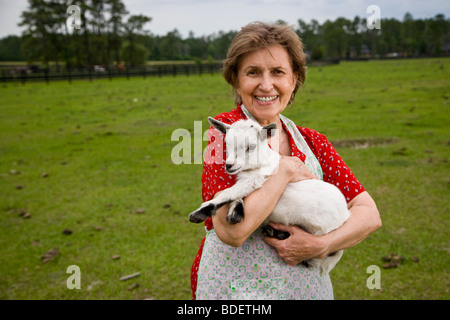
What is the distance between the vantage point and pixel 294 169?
2.13 metres

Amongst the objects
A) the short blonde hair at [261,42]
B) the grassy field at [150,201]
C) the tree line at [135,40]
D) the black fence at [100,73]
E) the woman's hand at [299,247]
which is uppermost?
the tree line at [135,40]

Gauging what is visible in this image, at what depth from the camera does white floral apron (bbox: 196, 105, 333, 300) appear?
2.02 m

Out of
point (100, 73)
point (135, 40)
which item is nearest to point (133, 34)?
point (135, 40)

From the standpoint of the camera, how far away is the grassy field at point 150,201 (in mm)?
4477

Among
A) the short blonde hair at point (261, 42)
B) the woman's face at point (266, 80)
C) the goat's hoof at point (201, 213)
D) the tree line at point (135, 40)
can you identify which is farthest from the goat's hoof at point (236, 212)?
the tree line at point (135, 40)

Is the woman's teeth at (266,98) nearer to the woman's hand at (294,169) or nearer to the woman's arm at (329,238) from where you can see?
the woman's hand at (294,169)

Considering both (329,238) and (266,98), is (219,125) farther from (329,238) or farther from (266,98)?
(329,238)

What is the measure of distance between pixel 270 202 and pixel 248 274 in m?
0.48

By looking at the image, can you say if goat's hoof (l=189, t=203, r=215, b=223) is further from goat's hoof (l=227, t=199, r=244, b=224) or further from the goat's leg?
goat's hoof (l=227, t=199, r=244, b=224)

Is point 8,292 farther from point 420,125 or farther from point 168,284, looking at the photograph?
point 420,125

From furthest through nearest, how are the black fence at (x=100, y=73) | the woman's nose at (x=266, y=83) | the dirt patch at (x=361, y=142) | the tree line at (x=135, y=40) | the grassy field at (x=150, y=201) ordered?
the tree line at (x=135, y=40) → the black fence at (x=100, y=73) → the dirt patch at (x=361, y=142) → the grassy field at (x=150, y=201) → the woman's nose at (x=266, y=83)

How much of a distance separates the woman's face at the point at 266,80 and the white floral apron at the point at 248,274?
2.88 ft

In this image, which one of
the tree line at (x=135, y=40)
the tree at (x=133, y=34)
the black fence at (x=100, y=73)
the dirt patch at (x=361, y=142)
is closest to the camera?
the dirt patch at (x=361, y=142)

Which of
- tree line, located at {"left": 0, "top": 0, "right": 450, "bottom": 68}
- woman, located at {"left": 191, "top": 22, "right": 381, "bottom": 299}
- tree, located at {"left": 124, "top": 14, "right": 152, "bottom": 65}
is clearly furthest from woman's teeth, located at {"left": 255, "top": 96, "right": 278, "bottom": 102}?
tree, located at {"left": 124, "top": 14, "right": 152, "bottom": 65}
